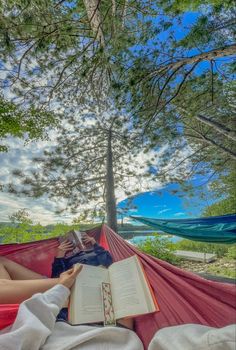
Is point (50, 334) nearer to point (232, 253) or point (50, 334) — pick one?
point (50, 334)

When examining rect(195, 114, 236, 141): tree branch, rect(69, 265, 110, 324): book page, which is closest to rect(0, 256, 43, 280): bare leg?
rect(69, 265, 110, 324): book page

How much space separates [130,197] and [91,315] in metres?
3.61

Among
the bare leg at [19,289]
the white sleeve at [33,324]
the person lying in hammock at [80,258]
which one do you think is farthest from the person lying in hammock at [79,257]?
the white sleeve at [33,324]

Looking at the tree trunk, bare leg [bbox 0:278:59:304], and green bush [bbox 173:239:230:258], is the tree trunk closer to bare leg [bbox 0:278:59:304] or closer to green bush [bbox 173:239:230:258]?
bare leg [bbox 0:278:59:304]

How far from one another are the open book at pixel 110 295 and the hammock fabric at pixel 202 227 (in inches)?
40.3

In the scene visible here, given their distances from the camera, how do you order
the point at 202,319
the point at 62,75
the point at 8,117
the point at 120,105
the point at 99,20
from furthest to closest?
the point at 8,117 → the point at 62,75 → the point at 120,105 → the point at 99,20 → the point at 202,319

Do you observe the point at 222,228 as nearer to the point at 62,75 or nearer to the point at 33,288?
the point at 33,288

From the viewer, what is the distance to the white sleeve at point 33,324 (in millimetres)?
474

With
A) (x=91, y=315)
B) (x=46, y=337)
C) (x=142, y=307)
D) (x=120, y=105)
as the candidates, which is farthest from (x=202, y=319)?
(x=120, y=105)

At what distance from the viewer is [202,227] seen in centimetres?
178

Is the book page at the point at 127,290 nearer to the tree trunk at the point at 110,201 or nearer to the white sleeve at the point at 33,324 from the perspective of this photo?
the white sleeve at the point at 33,324

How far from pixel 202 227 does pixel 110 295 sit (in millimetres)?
1212

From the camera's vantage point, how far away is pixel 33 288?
75cm

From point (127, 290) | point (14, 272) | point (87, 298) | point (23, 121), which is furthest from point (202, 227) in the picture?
point (23, 121)
